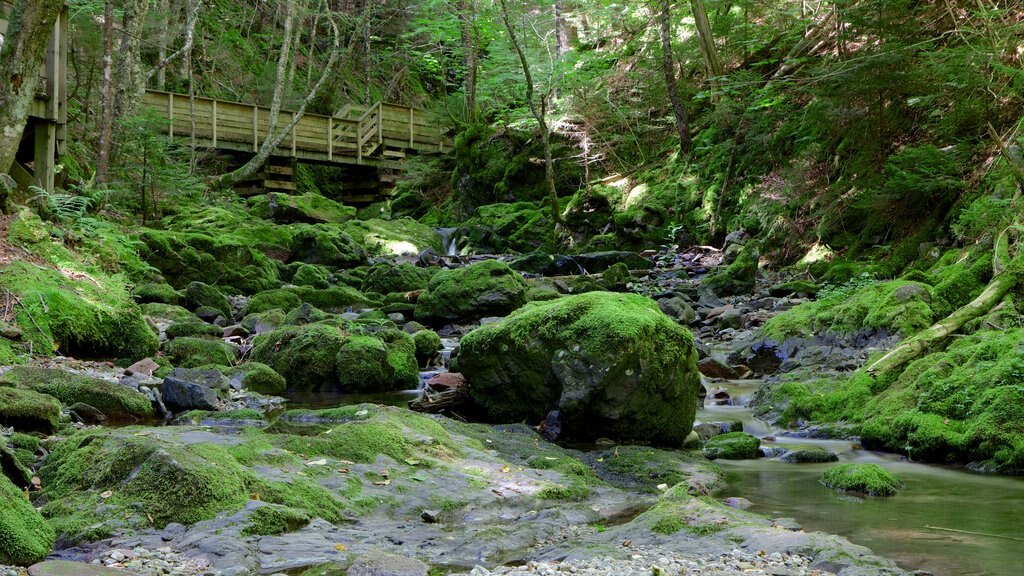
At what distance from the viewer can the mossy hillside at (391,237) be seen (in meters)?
19.8

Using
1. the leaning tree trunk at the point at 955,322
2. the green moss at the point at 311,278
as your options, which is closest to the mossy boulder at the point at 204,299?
the green moss at the point at 311,278

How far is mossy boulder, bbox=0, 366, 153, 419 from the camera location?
608cm

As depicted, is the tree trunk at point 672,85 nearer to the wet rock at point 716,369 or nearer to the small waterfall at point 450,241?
the small waterfall at point 450,241

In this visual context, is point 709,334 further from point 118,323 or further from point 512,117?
point 512,117

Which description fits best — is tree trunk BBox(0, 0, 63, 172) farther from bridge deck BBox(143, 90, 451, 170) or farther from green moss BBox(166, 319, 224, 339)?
bridge deck BBox(143, 90, 451, 170)

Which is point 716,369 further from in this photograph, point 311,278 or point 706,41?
point 706,41

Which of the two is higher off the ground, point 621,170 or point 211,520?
point 621,170

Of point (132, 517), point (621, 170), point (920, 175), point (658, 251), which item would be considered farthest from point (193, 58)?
point (132, 517)

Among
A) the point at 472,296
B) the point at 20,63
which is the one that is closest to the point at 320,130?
the point at 20,63

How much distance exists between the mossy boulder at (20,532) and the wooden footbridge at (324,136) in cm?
2107

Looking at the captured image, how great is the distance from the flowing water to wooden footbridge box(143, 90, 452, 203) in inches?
816

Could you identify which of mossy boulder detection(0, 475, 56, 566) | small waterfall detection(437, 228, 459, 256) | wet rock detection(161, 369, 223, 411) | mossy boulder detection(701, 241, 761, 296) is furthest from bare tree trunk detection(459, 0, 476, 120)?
mossy boulder detection(0, 475, 56, 566)

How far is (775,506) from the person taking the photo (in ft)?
16.5

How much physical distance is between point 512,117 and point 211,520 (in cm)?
2215
